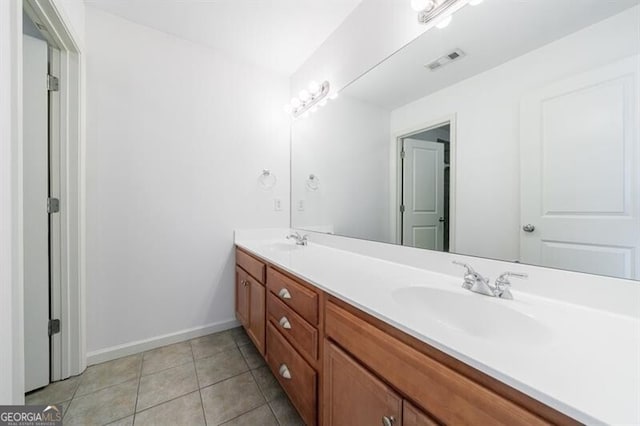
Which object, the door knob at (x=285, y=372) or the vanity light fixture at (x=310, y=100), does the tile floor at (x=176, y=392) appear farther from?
the vanity light fixture at (x=310, y=100)

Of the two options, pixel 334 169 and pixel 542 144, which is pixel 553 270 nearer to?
pixel 542 144

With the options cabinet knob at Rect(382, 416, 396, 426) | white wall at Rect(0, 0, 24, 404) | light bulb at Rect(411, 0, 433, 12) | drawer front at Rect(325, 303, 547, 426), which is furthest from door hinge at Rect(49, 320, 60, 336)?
light bulb at Rect(411, 0, 433, 12)

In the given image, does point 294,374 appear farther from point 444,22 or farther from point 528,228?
point 444,22

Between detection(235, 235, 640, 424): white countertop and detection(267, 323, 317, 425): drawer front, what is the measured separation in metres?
0.39

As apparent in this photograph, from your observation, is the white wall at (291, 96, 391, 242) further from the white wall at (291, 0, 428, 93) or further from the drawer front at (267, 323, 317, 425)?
the drawer front at (267, 323, 317, 425)

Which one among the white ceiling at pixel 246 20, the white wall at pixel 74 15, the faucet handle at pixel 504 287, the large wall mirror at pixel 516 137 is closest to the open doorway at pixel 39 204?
the white wall at pixel 74 15

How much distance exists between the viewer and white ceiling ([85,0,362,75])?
5.14 feet

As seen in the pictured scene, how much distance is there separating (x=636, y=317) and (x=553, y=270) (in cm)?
19

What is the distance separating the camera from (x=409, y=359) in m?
0.61

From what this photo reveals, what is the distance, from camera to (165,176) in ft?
6.00

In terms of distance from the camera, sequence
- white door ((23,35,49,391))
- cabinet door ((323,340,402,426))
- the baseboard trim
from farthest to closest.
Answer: the baseboard trim → white door ((23,35,49,391)) → cabinet door ((323,340,402,426))

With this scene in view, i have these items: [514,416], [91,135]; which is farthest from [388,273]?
[91,135]

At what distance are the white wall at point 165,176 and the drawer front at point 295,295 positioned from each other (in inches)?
36.1

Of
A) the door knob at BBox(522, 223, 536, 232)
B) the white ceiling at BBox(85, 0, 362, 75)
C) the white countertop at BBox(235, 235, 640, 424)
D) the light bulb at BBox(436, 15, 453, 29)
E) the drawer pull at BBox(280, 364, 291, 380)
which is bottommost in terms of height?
the drawer pull at BBox(280, 364, 291, 380)
